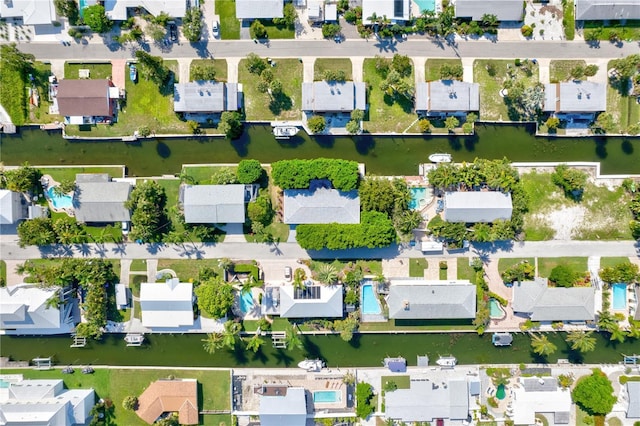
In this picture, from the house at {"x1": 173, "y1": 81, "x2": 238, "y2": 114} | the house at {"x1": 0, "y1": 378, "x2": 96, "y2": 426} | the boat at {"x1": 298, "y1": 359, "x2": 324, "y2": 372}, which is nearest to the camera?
the house at {"x1": 0, "y1": 378, "x2": 96, "y2": 426}

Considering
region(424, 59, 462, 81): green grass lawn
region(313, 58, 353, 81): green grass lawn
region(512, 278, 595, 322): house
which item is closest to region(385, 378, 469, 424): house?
region(512, 278, 595, 322): house

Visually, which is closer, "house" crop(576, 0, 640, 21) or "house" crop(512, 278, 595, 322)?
"house" crop(576, 0, 640, 21)

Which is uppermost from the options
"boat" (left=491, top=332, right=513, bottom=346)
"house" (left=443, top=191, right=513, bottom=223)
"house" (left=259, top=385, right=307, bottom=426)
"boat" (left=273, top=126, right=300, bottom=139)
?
"boat" (left=273, top=126, right=300, bottom=139)

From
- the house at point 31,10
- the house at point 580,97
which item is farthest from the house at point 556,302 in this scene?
the house at point 31,10

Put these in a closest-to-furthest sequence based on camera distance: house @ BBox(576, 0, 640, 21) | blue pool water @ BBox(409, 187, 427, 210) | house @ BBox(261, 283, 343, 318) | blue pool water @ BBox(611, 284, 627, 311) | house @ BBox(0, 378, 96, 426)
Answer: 1. house @ BBox(0, 378, 96, 426)
2. house @ BBox(576, 0, 640, 21)
3. house @ BBox(261, 283, 343, 318)
4. blue pool water @ BBox(611, 284, 627, 311)
5. blue pool water @ BBox(409, 187, 427, 210)

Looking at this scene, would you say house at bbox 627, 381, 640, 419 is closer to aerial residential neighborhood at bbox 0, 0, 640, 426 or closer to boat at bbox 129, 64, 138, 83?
aerial residential neighborhood at bbox 0, 0, 640, 426

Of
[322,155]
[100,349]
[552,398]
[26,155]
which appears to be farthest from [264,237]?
[552,398]

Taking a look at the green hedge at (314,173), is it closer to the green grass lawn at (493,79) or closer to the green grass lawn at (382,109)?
the green grass lawn at (382,109)

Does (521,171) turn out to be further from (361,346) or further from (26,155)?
(26,155)
